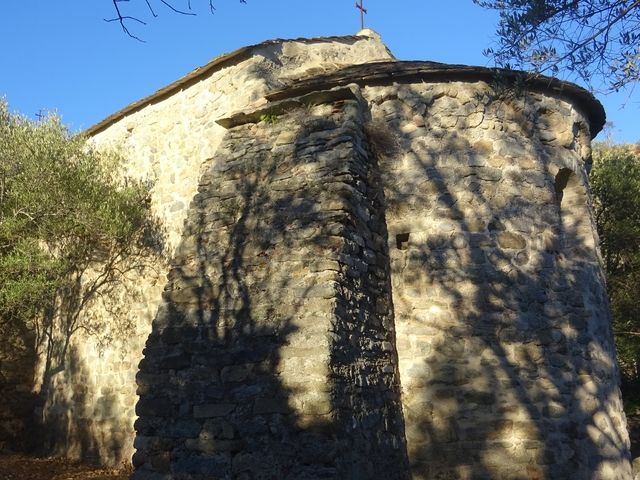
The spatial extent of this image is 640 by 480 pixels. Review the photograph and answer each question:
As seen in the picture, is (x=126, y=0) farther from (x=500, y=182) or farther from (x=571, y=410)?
(x=571, y=410)

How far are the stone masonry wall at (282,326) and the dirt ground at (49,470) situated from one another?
3342mm

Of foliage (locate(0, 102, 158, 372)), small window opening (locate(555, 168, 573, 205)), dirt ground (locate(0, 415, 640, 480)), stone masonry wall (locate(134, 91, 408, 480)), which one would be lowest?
dirt ground (locate(0, 415, 640, 480))

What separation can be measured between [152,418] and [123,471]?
3.45m

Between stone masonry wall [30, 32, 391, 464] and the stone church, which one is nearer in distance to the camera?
the stone church

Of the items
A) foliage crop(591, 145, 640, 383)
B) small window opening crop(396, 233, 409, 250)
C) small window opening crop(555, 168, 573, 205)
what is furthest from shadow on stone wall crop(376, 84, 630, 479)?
foliage crop(591, 145, 640, 383)

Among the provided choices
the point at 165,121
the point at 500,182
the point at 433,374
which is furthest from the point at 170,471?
the point at 165,121

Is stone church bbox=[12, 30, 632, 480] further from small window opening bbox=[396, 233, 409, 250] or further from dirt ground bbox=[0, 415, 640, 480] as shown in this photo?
dirt ground bbox=[0, 415, 640, 480]

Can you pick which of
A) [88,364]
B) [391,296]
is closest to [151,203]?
[88,364]

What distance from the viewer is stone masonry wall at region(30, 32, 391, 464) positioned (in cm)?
812

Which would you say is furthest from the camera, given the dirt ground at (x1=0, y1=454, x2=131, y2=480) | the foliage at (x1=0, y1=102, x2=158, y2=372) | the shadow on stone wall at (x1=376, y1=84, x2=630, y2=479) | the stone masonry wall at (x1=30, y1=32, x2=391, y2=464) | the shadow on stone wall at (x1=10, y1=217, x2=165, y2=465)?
the foliage at (x1=0, y1=102, x2=158, y2=372)

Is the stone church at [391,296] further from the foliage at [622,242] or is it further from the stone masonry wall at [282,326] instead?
the foliage at [622,242]

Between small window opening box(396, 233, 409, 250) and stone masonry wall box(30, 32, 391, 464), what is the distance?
119 inches

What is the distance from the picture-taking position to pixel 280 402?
14.6 feet

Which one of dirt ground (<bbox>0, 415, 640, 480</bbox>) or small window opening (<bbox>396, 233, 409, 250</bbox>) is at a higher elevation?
small window opening (<bbox>396, 233, 409, 250</bbox>)
